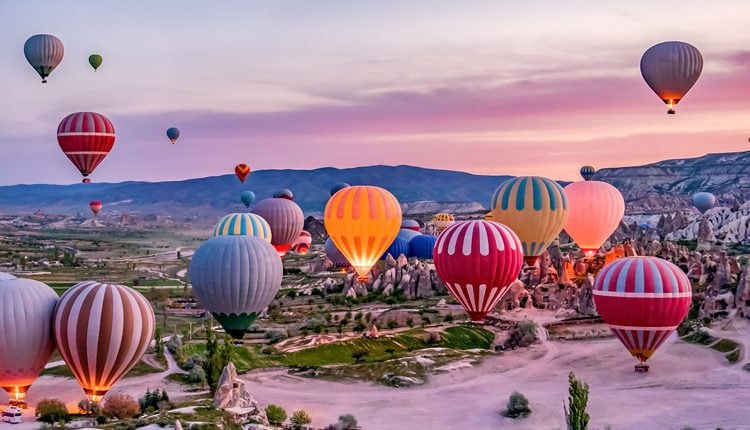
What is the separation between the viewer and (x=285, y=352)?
50438mm

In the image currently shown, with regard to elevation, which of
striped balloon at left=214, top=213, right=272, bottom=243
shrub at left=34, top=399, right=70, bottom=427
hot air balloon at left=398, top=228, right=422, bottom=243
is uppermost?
striped balloon at left=214, top=213, right=272, bottom=243

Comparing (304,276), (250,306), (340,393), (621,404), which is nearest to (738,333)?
(621,404)

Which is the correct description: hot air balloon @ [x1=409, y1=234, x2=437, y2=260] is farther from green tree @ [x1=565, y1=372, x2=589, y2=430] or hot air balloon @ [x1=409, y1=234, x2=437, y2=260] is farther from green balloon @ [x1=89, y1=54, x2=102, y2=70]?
green tree @ [x1=565, y1=372, x2=589, y2=430]

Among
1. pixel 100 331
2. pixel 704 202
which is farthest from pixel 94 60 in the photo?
pixel 704 202

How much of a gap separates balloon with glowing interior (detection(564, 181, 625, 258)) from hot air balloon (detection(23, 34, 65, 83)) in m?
38.3

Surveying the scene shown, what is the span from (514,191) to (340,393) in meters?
23.3

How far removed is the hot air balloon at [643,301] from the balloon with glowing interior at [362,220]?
58.2 ft

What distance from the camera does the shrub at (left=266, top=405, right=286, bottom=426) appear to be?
3584 centimetres

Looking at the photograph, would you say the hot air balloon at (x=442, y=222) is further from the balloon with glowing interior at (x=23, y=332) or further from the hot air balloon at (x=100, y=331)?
the balloon with glowing interior at (x=23, y=332)

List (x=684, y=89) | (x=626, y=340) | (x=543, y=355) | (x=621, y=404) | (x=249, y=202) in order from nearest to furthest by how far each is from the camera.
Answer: (x=621, y=404) → (x=626, y=340) → (x=543, y=355) → (x=684, y=89) → (x=249, y=202)

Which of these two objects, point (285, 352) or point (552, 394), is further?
point (285, 352)

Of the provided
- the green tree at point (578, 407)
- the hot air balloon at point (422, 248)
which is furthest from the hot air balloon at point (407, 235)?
the green tree at point (578, 407)

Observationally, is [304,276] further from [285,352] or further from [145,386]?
[145,386]

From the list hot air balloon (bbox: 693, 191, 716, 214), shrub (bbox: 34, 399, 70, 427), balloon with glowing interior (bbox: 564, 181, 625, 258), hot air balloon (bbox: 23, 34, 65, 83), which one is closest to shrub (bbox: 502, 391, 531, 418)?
shrub (bbox: 34, 399, 70, 427)
